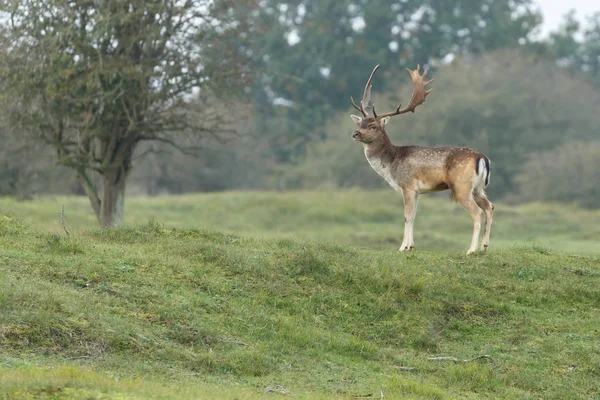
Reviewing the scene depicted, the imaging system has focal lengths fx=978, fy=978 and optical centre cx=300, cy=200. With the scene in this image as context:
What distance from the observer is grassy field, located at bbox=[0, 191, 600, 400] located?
9.65m

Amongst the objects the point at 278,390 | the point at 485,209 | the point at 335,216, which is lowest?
the point at 278,390

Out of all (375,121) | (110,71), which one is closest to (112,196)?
(110,71)

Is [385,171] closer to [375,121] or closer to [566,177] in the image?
[375,121]

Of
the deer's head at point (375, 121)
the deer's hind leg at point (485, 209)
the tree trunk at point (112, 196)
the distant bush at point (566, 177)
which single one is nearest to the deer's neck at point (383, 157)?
the deer's head at point (375, 121)

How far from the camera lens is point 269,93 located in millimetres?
68938

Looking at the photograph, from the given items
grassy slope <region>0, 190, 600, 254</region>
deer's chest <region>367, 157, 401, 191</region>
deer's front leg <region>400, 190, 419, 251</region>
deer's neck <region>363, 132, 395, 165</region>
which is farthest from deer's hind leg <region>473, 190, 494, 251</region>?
grassy slope <region>0, 190, 600, 254</region>

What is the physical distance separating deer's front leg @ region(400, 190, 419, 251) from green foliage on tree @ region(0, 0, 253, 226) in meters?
7.38

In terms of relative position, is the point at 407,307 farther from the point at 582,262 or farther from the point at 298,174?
the point at 298,174

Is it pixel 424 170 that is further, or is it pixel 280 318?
pixel 424 170

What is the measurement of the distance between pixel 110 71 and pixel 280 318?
34.5 ft

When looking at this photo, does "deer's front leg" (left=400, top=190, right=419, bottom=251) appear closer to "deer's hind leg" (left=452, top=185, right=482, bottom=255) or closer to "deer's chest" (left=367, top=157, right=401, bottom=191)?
"deer's chest" (left=367, top=157, right=401, bottom=191)

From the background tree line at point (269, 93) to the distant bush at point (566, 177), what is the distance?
0.09 m

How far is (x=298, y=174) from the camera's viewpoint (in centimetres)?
6116

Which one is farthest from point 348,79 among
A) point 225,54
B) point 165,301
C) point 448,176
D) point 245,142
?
point 165,301
